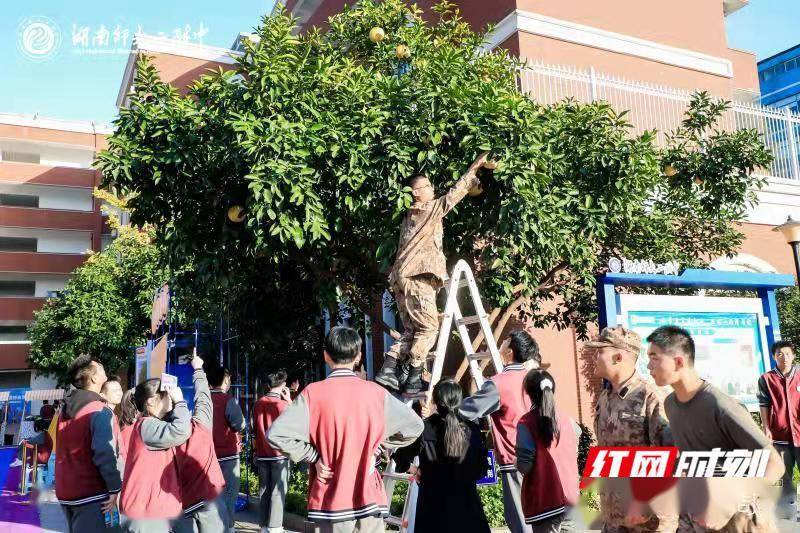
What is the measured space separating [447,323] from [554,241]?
252 cm

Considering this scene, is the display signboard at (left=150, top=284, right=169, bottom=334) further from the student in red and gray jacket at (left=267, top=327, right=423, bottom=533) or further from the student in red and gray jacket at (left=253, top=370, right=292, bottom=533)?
the student in red and gray jacket at (left=267, top=327, right=423, bottom=533)

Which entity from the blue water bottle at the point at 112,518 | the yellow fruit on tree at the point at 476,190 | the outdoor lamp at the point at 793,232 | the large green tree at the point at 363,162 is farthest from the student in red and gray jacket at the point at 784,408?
the blue water bottle at the point at 112,518

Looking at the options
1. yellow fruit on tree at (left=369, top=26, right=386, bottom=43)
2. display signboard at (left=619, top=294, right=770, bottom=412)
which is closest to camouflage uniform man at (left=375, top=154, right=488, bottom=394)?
display signboard at (left=619, top=294, right=770, bottom=412)

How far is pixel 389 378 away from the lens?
6195 mm

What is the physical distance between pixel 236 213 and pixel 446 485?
498 centimetres

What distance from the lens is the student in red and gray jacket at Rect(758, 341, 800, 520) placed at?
7273mm

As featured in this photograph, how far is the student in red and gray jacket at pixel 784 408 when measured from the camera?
7.27 metres

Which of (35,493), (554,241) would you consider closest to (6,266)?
(35,493)

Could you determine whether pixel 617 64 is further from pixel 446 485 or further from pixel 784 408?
pixel 446 485

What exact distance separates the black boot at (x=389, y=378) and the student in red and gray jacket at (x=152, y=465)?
6.29 feet

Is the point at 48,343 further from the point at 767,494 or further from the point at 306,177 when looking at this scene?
the point at 767,494

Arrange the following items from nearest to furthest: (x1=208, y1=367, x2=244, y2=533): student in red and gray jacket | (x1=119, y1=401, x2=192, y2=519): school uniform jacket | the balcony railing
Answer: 1. (x1=119, y1=401, x2=192, y2=519): school uniform jacket
2. (x1=208, y1=367, x2=244, y2=533): student in red and gray jacket
3. the balcony railing

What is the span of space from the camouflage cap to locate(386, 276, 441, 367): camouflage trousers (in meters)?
2.90

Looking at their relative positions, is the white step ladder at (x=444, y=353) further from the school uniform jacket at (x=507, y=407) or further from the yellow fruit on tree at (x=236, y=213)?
the yellow fruit on tree at (x=236, y=213)
